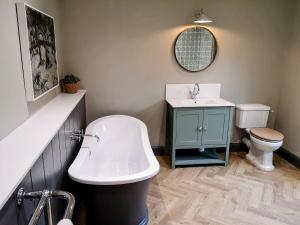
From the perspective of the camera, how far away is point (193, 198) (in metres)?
2.53

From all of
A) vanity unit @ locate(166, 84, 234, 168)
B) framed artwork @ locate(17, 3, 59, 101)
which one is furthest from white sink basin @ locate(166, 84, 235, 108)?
framed artwork @ locate(17, 3, 59, 101)

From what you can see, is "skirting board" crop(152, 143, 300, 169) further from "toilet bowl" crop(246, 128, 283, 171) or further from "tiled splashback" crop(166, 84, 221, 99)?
"tiled splashback" crop(166, 84, 221, 99)

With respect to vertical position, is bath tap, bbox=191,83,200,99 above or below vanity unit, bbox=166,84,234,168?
above

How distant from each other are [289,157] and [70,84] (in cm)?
308

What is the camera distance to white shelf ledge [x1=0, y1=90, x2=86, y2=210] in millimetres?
993

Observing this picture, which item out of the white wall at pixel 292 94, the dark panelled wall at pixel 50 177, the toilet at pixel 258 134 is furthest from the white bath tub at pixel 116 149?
the white wall at pixel 292 94

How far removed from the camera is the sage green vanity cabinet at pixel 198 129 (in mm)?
2996

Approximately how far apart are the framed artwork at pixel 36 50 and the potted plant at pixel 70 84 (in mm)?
405

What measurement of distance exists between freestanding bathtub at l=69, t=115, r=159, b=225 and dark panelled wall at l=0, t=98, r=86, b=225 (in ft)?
0.36

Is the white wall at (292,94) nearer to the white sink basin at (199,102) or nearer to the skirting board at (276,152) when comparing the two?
the skirting board at (276,152)

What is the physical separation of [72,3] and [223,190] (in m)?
2.85

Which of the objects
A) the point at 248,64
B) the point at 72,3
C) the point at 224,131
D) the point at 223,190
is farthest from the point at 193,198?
the point at 72,3

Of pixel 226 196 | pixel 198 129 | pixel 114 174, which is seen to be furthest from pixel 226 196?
pixel 114 174

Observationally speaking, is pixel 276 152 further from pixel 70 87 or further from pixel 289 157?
pixel 70 87
